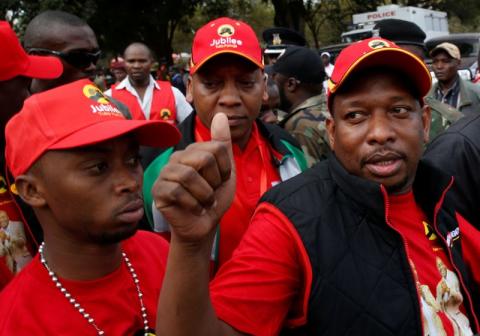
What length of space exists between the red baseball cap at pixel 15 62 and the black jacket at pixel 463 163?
1870 mm

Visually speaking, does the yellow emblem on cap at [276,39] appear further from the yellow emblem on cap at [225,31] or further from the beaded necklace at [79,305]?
the beaded necklace at [79,305]

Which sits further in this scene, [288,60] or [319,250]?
[288,60]

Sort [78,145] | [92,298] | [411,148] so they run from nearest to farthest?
1. [78,145]
2. [92,298]
3. [411,148]

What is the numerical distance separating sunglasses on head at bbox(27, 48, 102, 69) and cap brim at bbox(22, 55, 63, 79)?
1.83ft

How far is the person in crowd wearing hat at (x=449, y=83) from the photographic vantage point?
656cm

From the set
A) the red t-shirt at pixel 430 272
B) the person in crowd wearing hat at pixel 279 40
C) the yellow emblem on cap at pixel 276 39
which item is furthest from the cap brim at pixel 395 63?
the yellow emblem on cap at pixel 276 39

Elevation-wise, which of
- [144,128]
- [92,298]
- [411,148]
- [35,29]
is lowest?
[92,298]

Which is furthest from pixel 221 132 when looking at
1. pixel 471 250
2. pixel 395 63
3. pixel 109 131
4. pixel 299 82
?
pixel 299 82

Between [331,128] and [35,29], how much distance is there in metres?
2.39

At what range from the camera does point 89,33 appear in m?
3.74

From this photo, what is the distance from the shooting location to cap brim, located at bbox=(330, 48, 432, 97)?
1915 millimetres

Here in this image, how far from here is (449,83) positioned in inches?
285

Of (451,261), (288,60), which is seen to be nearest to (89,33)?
(288,60)

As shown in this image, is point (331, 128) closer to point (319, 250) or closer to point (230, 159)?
point (319, 250)
